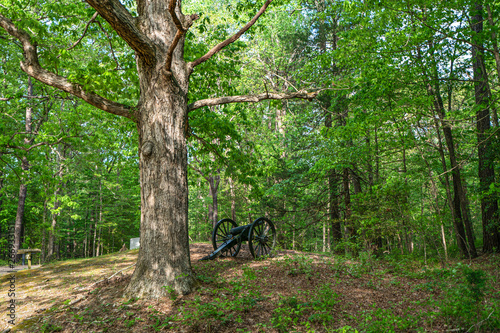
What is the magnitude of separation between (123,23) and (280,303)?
14.0ft

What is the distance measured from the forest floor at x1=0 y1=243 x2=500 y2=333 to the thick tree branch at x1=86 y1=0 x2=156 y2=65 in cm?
368

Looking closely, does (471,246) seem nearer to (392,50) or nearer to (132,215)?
(392,50)

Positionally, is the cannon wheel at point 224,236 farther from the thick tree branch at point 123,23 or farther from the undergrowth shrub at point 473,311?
the thick tree branch at point 123,23

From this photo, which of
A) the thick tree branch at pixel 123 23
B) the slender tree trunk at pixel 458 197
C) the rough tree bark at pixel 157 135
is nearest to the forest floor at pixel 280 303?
the rough tree bark at pixel 157 135

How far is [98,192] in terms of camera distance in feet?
68.1

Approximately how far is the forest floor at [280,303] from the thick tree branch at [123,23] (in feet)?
12.1

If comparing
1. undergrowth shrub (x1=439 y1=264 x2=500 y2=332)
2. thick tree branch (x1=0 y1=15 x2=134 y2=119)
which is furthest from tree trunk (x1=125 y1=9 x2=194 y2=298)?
undergrowth shrub (x1=439 y1=264 x2=500 y2=332)

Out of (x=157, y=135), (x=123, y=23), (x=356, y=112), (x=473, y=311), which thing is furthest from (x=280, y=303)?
(x=356, y=112)

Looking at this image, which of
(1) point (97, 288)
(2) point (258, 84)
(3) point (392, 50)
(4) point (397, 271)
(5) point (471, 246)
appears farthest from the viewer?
(2) point (258, 84)

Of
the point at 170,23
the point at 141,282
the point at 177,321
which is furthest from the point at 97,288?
the point at 170,23

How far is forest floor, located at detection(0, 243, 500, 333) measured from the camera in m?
3.27

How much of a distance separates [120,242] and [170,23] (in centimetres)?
2430

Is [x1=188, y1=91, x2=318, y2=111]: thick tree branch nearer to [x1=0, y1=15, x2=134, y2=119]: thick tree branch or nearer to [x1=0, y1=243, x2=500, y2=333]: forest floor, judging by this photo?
[x1=0, y1=15, x2=134, y2=119]: thick tree branch

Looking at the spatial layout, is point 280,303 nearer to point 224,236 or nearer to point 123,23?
point 123,23
